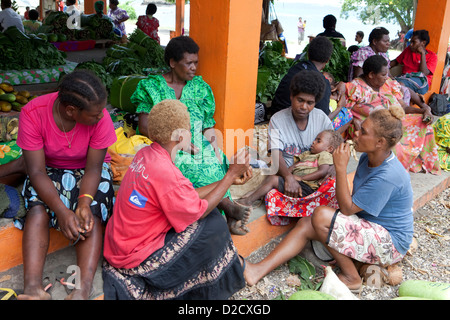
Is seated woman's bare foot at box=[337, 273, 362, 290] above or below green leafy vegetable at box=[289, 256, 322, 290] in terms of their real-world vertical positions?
above

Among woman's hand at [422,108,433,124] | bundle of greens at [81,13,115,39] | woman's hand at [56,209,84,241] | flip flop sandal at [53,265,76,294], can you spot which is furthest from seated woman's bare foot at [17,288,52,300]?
bundle of greens at [81,13,115,39]

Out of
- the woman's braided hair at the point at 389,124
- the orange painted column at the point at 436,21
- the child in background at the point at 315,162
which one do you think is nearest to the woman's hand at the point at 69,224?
the child in background at the point at 315,162

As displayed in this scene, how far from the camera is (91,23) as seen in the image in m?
10.4

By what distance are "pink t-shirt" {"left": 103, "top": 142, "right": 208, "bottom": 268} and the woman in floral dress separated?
3.07 meters

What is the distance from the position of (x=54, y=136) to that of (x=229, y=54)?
5.51ft

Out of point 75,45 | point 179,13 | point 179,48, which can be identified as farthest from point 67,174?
point 179,13

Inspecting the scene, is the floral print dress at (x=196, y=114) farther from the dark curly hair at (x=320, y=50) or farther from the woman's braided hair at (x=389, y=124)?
the dark curly hair at (x=320, y=50)

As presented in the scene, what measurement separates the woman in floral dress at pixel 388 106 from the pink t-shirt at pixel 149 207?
3066 mm

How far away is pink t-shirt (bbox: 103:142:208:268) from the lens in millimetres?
2098

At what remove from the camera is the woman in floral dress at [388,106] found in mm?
4578

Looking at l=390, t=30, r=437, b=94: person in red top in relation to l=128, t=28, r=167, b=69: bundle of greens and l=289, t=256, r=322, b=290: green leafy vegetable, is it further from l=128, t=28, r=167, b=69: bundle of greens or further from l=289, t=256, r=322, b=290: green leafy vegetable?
l=289, t=256, r=322, b=290: green leafy vegetable

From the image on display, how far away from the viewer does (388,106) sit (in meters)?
4.61

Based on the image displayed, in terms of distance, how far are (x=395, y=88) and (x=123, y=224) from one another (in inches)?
163

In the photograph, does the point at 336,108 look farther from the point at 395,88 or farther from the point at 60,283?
the point at 60,283
